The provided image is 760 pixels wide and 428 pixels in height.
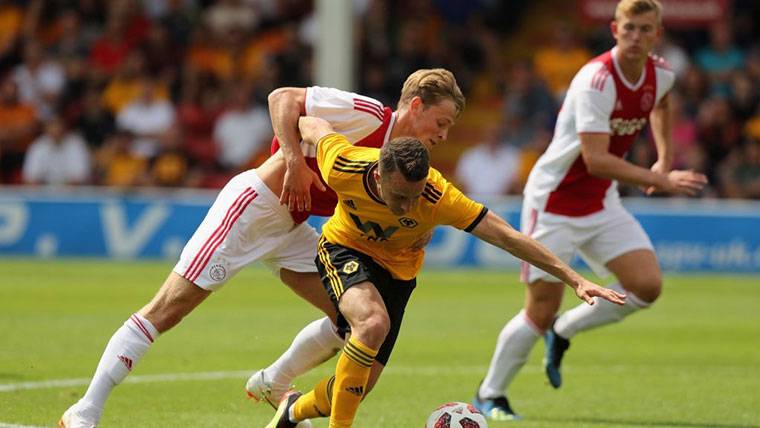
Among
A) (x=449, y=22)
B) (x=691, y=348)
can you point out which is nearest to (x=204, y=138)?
(x=449, y=22)

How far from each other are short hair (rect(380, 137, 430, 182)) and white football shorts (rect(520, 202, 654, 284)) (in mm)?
2692

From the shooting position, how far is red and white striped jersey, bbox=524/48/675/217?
878 centimetres

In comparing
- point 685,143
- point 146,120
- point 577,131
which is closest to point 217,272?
point 577,131

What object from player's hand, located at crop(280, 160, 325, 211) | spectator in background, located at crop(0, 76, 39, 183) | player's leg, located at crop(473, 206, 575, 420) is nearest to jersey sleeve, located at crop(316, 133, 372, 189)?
player's hand, located at crop(280, 160, 325, 211)

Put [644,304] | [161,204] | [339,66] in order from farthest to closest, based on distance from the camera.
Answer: [339,66]
[161,204]
[644,304]

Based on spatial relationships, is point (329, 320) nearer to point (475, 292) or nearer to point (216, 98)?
point (475, 292)

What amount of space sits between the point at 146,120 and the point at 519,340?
1445 centimetres

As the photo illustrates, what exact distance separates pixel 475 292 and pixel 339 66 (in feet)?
20.7

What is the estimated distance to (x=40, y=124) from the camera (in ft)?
75.0

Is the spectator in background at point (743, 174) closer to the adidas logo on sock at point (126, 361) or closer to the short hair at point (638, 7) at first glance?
the short hair at point (638, 7)

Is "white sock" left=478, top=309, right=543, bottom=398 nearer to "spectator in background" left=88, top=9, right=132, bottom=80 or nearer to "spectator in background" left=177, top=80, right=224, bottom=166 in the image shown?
"spectator in background" left=177, top=80, right=224, bottom=166

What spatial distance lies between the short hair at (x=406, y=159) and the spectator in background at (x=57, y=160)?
16190mm

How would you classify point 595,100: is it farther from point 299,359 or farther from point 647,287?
point 299,359

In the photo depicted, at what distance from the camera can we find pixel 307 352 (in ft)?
25.3
